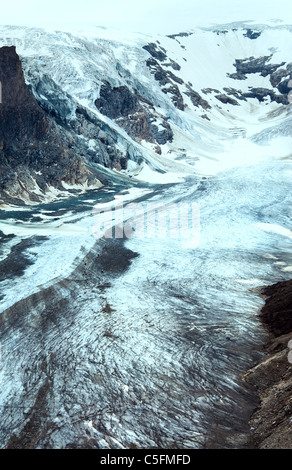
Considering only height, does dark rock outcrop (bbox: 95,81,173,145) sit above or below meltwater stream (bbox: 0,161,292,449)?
above

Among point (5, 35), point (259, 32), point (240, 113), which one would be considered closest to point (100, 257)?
point (5, 35)

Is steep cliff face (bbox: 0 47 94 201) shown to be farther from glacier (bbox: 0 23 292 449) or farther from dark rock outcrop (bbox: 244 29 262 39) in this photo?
dark rock outcrop (bbox: 244 29 262 39)

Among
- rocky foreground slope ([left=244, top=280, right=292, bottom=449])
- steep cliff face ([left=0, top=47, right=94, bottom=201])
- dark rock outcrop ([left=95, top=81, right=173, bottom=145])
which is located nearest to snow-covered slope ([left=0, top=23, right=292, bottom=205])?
dark rock outcrop ([left=95, top=81, right=173, bottom=145])

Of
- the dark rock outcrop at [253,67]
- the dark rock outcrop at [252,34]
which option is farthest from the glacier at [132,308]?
the dark rock outcrop at [252,34]

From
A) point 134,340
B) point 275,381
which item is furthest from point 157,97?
point 275,381

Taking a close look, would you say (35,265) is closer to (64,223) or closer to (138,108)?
(64,223)
